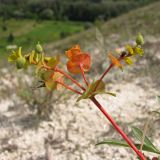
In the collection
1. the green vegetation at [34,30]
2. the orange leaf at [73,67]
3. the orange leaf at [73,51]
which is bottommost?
the green vegetation at [34,30]

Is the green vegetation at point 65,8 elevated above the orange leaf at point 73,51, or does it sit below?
above

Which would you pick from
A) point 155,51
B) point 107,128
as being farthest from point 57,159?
point 155,51

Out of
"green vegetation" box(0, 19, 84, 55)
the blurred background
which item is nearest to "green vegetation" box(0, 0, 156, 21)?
"green vegetation" box(0, 19, 84, 55)

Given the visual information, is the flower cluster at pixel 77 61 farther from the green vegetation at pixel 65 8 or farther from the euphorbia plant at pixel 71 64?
the green vegetation at pixel 65 8

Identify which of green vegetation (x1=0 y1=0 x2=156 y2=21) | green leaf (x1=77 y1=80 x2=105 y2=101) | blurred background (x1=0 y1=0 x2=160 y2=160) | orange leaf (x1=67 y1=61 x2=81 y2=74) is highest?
green vegetation (x1=0 y1=0 x2=156 y2=21)

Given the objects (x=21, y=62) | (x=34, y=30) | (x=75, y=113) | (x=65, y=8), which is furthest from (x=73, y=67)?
(x=65, y=8)

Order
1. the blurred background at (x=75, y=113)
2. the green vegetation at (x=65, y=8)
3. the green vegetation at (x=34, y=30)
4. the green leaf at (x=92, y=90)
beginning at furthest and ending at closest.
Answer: the green vegetation at (x=34, y=30) < the green vegetation at (x=65, y=8) < the blurred background at (x=75, y=113) < the green leaf at (x=92, y=90)

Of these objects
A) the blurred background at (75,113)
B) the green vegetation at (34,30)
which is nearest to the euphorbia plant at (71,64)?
the blurred background at (75,113)

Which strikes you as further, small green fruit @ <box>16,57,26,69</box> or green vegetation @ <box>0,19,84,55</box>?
green vegetation @ <box>0,19,84,55</box>

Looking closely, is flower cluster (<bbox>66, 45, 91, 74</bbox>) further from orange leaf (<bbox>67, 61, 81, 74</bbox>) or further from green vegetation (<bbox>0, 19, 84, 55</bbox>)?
green vegetation (<bbox>0, 19, 84, 55</bbox>)
